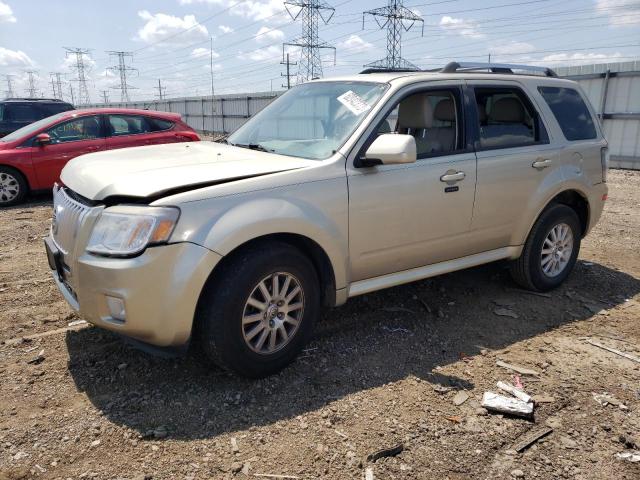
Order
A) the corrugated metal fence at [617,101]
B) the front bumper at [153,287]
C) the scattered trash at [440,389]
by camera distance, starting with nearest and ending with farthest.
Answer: the front bumper at [153,287] → the scattered trash at [440,389] → the corrugated metal fence at [617,101]

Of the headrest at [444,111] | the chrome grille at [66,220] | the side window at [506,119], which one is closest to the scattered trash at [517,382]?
the side window at [506,119]

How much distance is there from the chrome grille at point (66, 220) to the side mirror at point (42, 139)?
A: 6.01 meters

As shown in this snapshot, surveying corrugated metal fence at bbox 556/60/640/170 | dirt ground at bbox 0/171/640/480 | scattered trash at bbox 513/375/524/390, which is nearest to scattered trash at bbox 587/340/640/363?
dirt ground at bbox 0/171/640/480

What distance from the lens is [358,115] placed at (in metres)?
3.71

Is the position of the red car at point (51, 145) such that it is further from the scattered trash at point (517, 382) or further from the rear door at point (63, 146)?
the scattered trash at point (517, 382)

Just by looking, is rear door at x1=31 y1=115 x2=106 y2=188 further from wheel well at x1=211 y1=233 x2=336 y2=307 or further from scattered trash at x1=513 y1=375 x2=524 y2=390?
scattered trash at x1=513 y1=375 x2=524 y2=390

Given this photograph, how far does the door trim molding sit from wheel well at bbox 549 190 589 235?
72cm

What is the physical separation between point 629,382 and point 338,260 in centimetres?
208

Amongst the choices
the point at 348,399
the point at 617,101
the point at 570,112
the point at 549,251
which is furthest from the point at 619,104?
the point at 348,399

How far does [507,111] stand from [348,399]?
2.92 metres

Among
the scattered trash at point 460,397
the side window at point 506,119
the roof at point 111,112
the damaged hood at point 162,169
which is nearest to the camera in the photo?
the damaged hood at point 162,169

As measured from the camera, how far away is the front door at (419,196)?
141 inches

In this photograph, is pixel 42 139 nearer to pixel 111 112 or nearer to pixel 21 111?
pixel 111 112

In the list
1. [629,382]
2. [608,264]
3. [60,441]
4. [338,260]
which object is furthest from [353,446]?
[608,264]
